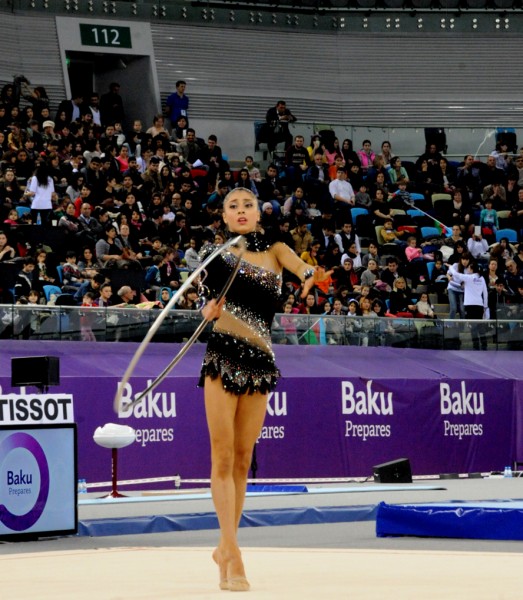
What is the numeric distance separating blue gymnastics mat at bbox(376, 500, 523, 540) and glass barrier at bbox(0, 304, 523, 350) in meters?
6.88

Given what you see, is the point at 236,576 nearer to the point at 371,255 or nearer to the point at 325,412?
the point at 325,412

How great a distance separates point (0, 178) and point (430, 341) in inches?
270

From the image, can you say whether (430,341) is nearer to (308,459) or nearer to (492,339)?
(492,339)

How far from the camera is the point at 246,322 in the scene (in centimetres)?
572

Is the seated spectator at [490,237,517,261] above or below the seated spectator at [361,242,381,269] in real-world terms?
below

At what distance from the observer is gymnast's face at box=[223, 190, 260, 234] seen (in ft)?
19.2

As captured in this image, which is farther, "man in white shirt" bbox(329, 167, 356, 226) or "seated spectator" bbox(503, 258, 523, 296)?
"man in white shirt" bbox(329, 167, 356, 226)

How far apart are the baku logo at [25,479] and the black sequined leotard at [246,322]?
8.95ft

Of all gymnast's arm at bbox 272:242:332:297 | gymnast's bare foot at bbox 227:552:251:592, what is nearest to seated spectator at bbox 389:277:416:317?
gymnast's arm at bbox 272:242:332:297

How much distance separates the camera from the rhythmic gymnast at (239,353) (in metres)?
5.56

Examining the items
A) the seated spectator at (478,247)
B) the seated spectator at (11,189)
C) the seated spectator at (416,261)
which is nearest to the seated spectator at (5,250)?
the seated spectator at (11,189)

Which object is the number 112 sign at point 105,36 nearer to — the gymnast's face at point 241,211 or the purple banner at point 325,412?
the purple banner at point 325,412

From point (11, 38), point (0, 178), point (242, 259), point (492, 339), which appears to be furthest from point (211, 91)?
point (242, 259)

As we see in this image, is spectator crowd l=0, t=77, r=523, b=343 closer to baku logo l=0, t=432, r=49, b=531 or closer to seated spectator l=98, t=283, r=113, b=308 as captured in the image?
seated spectator l=98, t=283, r=113, b=308
